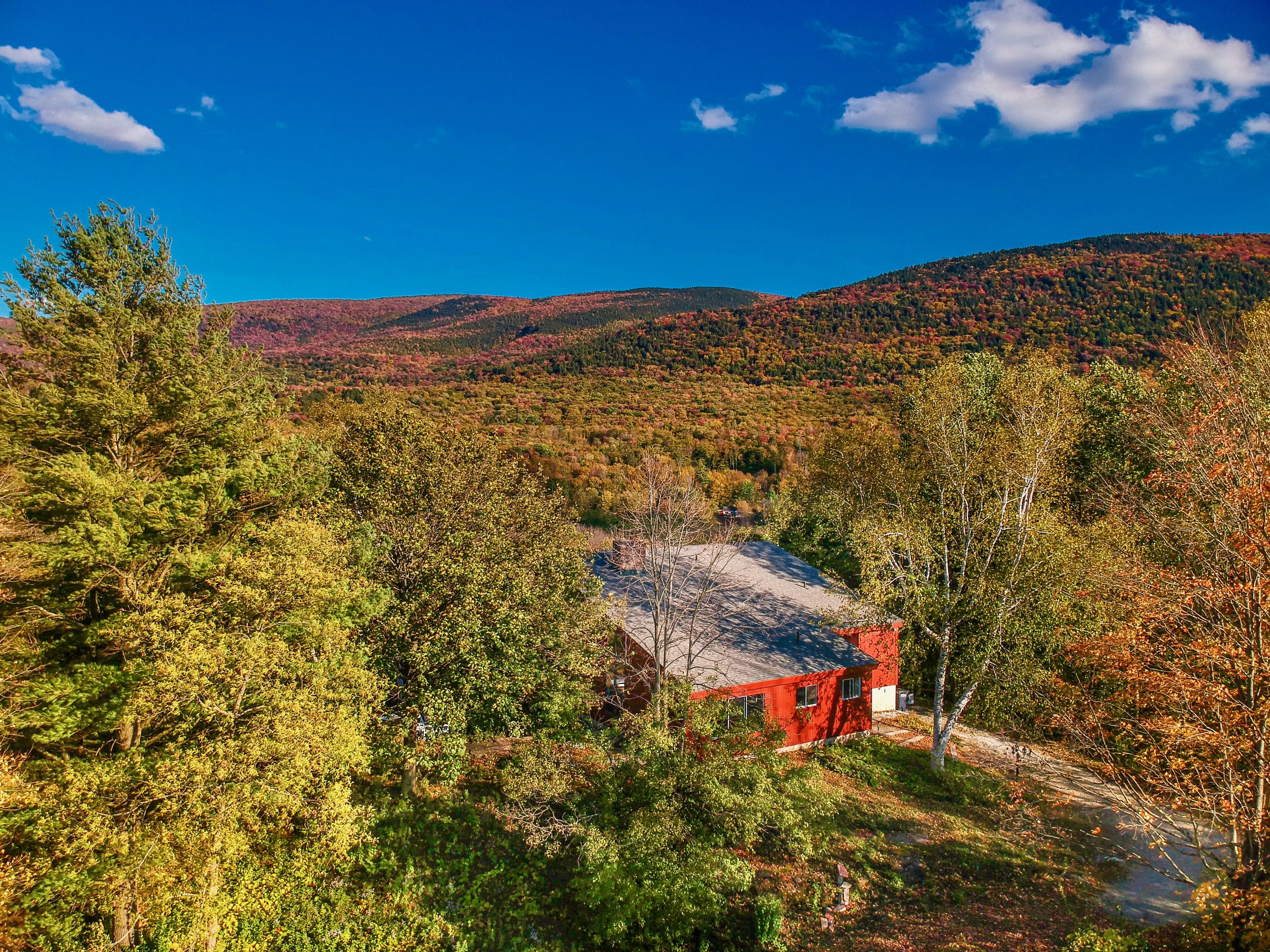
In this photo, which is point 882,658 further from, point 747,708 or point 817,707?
point 747,708

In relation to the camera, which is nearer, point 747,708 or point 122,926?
point 122,926

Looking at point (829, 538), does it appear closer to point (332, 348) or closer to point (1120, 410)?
point (1120, 410)

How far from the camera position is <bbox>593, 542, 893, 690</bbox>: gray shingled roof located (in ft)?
62.9

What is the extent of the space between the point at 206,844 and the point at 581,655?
8.47 metres

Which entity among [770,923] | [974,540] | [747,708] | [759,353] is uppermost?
[759,353]

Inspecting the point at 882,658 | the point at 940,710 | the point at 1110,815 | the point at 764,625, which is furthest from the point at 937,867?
the point at 882,658

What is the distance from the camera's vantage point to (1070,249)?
98.8 meters

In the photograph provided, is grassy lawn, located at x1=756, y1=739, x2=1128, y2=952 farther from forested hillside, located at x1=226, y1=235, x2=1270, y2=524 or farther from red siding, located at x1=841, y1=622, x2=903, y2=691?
forested hillside, located at x1=226, y1=235, x2=1270, y2=524

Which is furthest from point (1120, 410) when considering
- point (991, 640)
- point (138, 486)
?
point (138, 486)

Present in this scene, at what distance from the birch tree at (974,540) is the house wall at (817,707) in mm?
2520

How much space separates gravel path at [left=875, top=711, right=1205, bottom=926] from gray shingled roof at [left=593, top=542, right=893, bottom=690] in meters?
4.85

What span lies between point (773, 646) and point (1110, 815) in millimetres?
10980

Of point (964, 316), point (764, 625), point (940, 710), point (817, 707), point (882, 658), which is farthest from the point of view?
point (964, 316)

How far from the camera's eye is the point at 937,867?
15.2m
